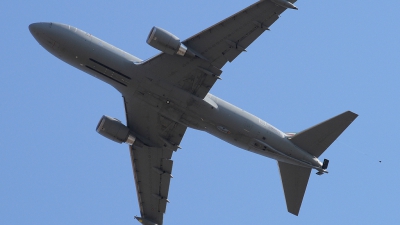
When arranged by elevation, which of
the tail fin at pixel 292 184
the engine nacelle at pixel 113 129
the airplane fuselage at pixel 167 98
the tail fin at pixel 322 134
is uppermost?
the tail fin at pixel 322 134

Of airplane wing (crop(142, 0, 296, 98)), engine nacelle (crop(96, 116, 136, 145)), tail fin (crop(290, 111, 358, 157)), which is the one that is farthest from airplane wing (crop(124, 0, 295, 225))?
tail fin (crop(290, 111, 358, 157))

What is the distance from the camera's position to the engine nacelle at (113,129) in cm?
6656

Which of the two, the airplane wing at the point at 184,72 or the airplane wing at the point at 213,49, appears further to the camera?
the airplane wing at the point at 184,72

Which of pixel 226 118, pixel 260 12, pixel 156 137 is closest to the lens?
pixel 260 12

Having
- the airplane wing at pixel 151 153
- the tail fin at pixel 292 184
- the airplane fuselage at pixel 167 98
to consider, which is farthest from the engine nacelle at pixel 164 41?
the tail fin at pixel 292 184

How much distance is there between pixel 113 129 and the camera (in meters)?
66.8

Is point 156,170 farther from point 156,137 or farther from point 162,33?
point 162,33

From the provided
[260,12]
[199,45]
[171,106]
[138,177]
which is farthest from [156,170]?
[260,12]

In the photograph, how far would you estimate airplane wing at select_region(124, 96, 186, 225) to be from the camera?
67312 mm

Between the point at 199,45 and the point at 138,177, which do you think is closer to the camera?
the point at 199,45

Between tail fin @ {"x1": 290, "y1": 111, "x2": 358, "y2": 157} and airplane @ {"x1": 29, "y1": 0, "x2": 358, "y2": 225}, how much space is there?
0.29 feet

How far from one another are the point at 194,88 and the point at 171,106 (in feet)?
8.58

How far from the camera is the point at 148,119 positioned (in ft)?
222

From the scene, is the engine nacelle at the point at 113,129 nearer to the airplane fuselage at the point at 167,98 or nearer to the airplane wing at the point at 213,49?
the airplane fuselage at the point at 167,98
